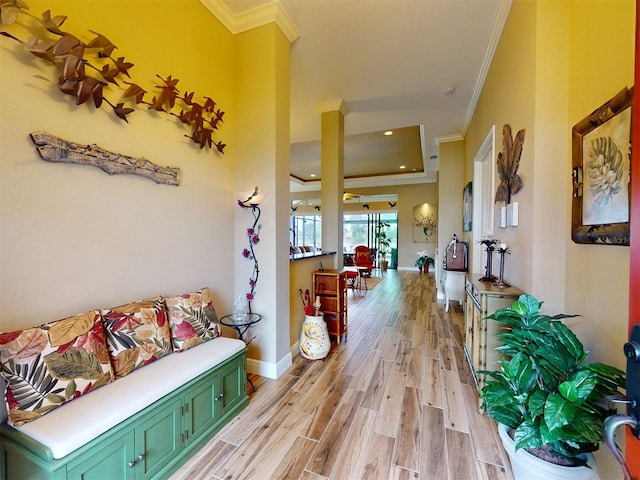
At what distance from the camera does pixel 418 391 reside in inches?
89.1

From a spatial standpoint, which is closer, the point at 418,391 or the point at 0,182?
the point at 0,182

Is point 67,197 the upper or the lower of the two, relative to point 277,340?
upper

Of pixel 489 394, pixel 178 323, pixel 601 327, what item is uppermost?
pixel 601 327

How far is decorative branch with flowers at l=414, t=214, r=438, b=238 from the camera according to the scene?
31.4 ft

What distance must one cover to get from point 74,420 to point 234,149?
7.26 feet

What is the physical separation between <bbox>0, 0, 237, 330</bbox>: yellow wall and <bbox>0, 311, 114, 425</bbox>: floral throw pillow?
0.16 metres

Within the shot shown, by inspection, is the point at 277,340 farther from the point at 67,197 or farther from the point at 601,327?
the point at 601,327

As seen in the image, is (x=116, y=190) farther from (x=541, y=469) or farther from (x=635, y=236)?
(x=541, y=469)

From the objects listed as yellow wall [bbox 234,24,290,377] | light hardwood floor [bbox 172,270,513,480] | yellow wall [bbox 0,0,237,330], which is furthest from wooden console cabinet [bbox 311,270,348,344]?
yellow wall [bbox 0,0,237,330]

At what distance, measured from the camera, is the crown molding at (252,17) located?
7.85 ft

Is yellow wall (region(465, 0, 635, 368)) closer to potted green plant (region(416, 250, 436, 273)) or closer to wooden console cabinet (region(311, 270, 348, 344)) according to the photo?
wooden console cabinet (region(311, 270, 348, 344))

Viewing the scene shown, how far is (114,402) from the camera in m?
1.26

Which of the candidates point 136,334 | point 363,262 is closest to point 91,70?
point 136,334

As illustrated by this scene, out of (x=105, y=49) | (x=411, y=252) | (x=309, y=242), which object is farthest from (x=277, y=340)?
(x=309, y=242)
